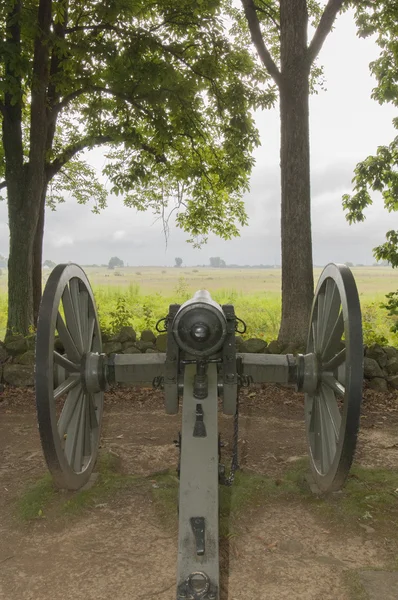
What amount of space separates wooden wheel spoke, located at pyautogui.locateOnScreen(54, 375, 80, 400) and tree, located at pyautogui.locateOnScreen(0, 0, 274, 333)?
5716 mm

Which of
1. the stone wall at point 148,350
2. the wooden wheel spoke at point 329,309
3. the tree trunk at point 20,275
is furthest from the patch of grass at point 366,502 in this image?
the tree trunk at point 20,275

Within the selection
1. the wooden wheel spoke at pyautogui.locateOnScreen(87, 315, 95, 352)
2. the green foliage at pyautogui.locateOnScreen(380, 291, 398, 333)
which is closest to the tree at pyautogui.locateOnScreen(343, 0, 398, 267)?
the green foliage at pyautogui.locateOnScreen(380, 291, 398, 333)

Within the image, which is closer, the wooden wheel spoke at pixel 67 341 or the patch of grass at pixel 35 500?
the wooden wheel spoke at pixel 67 341

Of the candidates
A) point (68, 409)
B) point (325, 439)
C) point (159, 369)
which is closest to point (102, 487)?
point (68, 409)

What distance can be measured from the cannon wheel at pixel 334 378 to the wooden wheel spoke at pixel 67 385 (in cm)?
183

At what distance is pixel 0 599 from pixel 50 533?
68cm

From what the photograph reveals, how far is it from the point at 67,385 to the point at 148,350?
4.28m

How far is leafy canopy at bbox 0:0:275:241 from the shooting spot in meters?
9.98

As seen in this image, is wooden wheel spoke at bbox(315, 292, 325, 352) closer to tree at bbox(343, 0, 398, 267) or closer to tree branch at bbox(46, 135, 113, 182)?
tree at bbox(343, 0, 398, 267)

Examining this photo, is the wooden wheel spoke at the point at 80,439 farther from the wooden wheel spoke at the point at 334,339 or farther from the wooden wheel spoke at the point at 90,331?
the wooden wheel spoke at the point at 334,339

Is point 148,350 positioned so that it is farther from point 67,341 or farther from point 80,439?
point 67,341

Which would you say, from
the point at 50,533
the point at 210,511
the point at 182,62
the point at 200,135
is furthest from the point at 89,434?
the point at 182,62

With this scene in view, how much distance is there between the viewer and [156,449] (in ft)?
17.2

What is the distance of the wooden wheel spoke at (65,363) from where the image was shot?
11.9 feet
